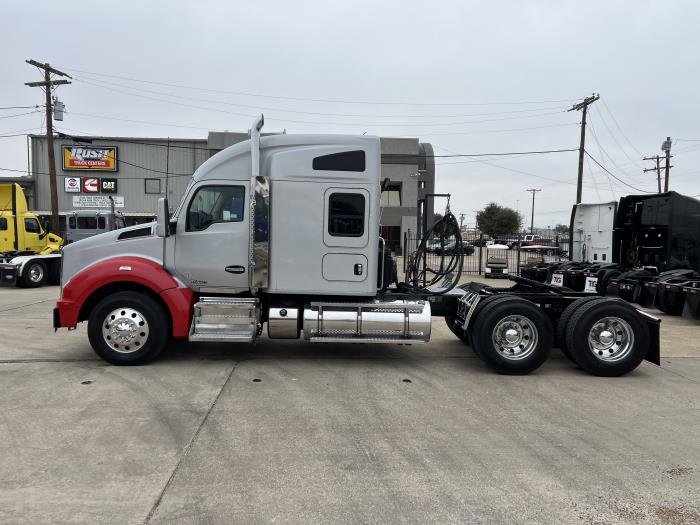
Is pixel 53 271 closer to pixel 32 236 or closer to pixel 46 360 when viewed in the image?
pixel 32 236

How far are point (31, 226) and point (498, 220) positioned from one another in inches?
2868

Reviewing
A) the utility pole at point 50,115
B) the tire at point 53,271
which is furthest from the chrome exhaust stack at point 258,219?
the utility pole at point 50,115

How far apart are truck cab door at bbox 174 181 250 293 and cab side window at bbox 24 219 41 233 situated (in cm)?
1510

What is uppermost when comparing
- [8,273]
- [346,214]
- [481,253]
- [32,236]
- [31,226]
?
[346,214]

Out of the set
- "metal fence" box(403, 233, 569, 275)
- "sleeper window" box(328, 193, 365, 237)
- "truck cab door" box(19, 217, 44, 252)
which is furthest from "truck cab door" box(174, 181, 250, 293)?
"truck cab door" box(19, 217, 44, 252)

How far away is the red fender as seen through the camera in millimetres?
6449

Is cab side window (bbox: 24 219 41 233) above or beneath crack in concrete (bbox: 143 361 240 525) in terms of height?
above

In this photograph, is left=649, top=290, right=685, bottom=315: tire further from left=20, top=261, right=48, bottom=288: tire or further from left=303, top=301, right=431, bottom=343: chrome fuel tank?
left=20, top=261, right=48, bottom=288: tire

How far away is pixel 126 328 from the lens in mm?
6430

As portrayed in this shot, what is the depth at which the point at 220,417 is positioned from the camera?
4.83 metres

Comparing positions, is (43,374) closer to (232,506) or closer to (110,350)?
(110,350)

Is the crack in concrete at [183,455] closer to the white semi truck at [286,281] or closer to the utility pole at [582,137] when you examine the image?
the white semi truck at [286,281]

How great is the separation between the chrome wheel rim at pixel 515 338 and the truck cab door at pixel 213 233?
3477 millimetres

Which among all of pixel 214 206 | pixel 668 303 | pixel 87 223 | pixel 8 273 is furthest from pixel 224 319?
pixel 87 223
